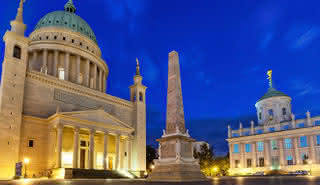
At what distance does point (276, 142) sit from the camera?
5747 centimetres

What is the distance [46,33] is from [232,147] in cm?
4913

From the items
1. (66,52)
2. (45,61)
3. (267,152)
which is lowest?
(267,152)

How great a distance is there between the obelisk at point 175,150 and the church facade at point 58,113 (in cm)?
1701

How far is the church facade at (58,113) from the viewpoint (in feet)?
113

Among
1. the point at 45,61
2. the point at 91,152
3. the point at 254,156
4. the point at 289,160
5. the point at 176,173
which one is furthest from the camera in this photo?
the point at 254,156

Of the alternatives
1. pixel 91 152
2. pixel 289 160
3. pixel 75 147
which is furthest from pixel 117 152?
pixel 289 160

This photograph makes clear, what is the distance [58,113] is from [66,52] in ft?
82.2

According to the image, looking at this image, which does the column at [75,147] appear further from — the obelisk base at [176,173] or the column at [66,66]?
the column at [66,66]

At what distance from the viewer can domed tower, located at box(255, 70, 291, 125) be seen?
63.0 meters

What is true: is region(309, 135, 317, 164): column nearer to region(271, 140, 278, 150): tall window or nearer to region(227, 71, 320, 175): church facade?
region(227, 71, 320, 175): church facade

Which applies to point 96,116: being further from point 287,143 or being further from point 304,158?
point 304,158

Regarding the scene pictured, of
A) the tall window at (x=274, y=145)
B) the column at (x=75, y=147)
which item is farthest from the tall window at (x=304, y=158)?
the column at (x=75, y=147)

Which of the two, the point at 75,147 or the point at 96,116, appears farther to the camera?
the point at 96,116

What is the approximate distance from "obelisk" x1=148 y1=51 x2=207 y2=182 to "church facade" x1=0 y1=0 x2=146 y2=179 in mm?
17007
